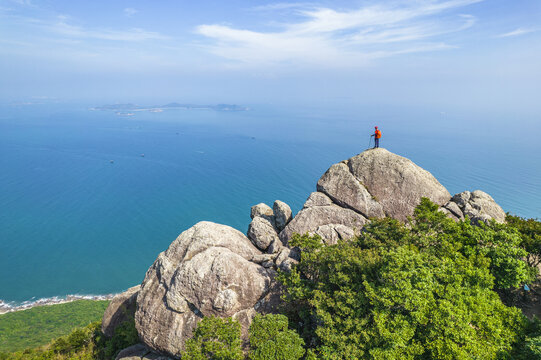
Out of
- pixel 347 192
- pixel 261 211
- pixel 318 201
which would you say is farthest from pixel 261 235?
pixel 347 192

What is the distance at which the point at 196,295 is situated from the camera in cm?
2158

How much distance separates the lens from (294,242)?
941 inches

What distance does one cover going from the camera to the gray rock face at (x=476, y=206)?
95.3 ft

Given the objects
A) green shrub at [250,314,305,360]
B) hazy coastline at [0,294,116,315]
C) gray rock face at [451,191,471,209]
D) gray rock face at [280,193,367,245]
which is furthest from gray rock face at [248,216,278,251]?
hazy coastline at [0,294,116,315]

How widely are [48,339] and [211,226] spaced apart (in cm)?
4221

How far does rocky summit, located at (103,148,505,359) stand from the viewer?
71.1 ft

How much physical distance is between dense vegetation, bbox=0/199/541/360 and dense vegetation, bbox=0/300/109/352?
46309 mm

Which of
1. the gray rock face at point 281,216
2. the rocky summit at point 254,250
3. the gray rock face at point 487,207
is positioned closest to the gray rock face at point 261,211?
the rocky summit at point 254,250

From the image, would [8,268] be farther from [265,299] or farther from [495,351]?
[495,351]

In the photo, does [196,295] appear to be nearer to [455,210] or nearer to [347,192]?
[347,192]

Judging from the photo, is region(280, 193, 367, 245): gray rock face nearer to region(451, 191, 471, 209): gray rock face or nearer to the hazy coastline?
region(451, 191, 471, 209): gray rock face

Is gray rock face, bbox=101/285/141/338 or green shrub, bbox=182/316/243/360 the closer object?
green shrub, bbox=182/316/243/360

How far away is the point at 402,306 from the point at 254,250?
47.9ft

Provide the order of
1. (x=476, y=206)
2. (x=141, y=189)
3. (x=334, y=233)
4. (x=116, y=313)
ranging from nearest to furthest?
(x=334, y=233) < (x=116, y=313) < (x=476, y=206) < (x=141, y=189)
